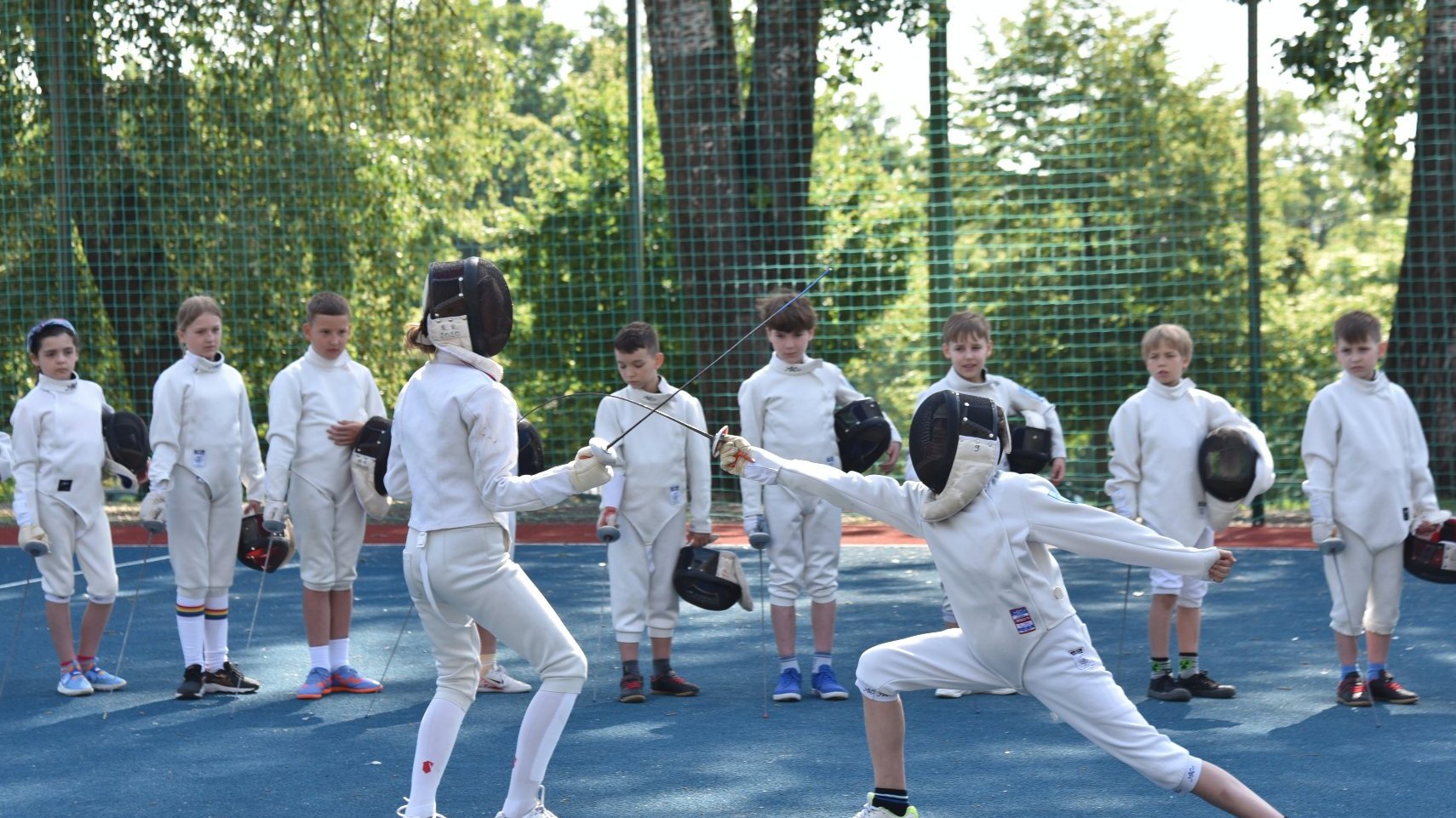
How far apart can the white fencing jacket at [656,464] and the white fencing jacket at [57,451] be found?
214 cm

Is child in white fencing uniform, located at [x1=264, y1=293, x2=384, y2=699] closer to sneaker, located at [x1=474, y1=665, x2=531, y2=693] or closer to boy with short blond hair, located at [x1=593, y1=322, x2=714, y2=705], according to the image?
sneaker, located at [x1=474, y1=665, x2=531, y2=693]

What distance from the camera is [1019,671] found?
3.94m

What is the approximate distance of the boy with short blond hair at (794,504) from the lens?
5.91m

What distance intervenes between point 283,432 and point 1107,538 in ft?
11.3

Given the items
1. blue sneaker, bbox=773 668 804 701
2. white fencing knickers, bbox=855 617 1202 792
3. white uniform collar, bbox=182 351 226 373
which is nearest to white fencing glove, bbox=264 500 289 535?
white uniform collar, bbox=182 351 226 373

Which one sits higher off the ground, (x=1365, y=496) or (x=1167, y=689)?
(x=1365, y=496)

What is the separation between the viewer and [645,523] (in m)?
5.89

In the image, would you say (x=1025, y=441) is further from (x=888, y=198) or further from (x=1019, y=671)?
(x=888, y=198)

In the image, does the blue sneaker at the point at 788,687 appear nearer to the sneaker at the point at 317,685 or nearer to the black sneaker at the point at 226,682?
the sneaker at the point at 317,685

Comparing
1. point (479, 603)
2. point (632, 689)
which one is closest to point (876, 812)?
point (479, 603)

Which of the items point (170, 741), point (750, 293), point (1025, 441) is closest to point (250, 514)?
point (170, 741)

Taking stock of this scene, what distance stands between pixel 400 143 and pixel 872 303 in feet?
16.1

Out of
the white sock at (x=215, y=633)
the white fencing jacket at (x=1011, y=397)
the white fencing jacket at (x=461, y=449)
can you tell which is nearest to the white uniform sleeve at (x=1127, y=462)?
the white fencing jacket at (x=1011, y=397)

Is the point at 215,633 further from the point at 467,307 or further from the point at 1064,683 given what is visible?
the point at 1064,683
